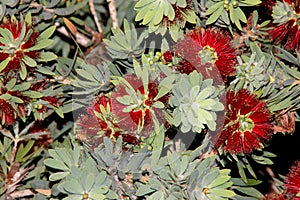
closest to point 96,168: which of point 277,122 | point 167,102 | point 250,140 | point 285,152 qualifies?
point 167,102

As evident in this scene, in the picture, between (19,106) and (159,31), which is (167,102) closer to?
(159,31)

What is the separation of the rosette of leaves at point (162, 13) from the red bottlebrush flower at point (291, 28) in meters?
0.17

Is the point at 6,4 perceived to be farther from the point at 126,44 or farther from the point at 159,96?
the point at 159,96

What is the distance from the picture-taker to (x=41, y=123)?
1357 mm

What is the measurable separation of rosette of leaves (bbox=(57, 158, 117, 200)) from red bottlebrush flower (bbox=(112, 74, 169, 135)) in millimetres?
97

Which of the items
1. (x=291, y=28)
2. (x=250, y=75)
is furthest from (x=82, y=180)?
(x=291, y=28)

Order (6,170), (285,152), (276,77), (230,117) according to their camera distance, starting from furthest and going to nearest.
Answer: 1. (285,152)
2. (6,170)
3. (276,77)
4. (230,117)

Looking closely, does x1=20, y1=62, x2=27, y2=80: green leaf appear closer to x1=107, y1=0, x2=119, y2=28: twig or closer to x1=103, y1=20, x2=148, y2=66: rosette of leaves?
x1=103, y1=20, x2=148, y2=66: rosette of leaves

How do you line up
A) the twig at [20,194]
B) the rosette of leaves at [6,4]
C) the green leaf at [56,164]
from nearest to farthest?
the green leaf at [56,164], the rosette of leaves at [6,4], the twig at [20,194]

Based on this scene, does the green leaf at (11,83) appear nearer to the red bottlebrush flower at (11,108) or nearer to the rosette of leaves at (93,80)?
the red bottlebrush flower at (11,108)

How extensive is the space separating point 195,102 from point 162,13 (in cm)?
17

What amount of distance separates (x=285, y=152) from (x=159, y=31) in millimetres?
556

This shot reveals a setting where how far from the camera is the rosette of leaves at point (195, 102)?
3.16ft

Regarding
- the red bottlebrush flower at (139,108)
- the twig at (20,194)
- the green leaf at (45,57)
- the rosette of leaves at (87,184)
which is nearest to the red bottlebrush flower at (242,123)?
the red bottlebrush flower at (139,108)
